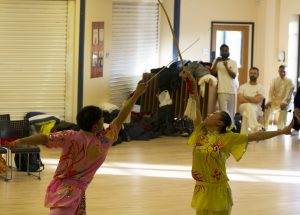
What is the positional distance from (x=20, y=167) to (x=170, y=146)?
3.33 meters

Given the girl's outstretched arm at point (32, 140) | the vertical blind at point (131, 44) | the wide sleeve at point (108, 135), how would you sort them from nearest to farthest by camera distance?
the girl's outstretched arm at point (32, 140) → the wide sleeve at point (108, 135) → the vertical blind at point (131, 44)

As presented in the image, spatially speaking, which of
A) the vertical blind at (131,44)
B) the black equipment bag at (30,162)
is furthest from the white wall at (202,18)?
the black equipment bag at (30,162)

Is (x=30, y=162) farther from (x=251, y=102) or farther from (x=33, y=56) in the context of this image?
(x=251, y=102)

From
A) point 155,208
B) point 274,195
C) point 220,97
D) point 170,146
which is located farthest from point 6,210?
point 220,97

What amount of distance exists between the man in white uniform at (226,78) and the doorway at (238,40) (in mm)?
2999

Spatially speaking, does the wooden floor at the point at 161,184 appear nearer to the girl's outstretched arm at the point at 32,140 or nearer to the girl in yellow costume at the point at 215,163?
the girl in yellow costume at the point at 215,163

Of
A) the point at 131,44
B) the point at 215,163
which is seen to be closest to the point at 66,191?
the point at 215,163

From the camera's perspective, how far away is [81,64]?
12984mm

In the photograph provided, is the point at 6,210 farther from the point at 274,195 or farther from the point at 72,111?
the point at 72,111

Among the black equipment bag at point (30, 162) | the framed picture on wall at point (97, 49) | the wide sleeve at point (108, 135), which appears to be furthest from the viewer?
the framed picture on wall at point (97, 49)

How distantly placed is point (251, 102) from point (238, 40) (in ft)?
11.5

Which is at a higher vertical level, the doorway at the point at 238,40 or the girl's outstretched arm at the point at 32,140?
the doorway at the point at 238,40

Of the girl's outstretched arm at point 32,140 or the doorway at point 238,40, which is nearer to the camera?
the girl's outstretched arm at point 32,140

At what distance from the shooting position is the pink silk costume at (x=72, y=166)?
4723 mm
